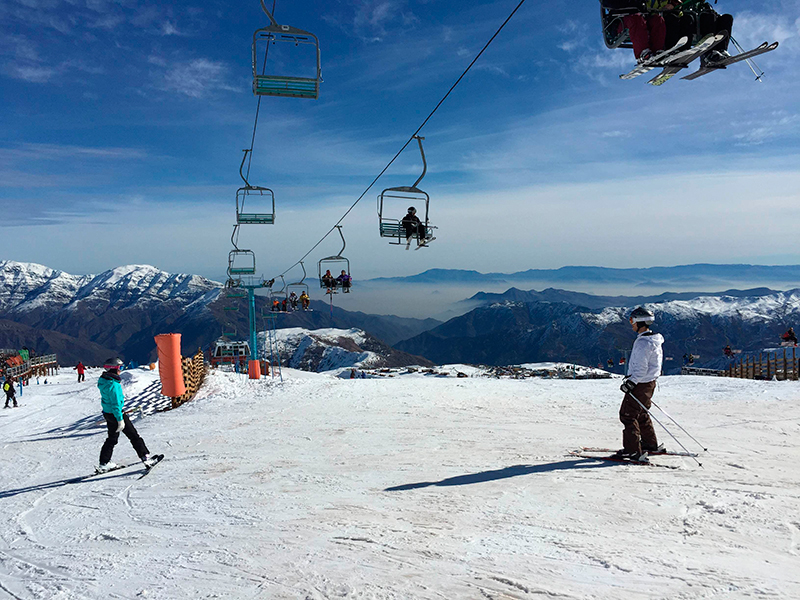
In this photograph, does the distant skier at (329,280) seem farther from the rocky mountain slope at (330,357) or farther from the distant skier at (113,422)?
the rocky mountain slope at (330,357)

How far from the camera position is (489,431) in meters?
10.2

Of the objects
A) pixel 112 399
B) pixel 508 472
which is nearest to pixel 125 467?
pixel 112 399

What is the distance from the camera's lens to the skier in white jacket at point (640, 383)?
712cm

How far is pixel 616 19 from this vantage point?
529 centimetres

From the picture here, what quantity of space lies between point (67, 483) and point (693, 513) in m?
8.64

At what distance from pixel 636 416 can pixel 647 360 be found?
2.85ft

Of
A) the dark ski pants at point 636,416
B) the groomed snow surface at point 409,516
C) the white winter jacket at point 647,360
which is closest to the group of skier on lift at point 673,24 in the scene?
the white winter jacket at point 647,360

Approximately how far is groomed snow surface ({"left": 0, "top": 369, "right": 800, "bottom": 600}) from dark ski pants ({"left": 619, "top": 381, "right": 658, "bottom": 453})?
1.33ft

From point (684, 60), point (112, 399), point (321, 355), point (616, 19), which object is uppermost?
point (616, 19)

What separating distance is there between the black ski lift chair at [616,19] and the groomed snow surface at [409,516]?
511 cm

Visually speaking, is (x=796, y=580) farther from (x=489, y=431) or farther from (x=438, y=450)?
(x=489, y=431)

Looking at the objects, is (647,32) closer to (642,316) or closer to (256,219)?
(642,316)

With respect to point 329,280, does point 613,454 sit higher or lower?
lower

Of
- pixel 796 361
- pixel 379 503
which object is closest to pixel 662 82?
pixel 379 503
